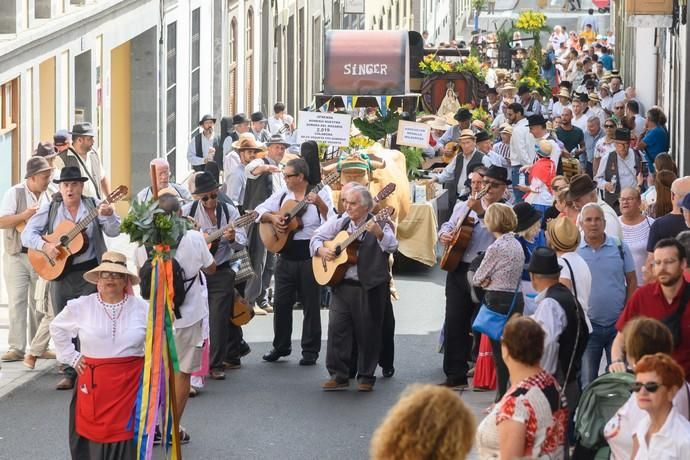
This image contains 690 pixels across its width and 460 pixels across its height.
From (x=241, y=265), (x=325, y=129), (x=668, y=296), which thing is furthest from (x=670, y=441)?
(x=325, y=129)

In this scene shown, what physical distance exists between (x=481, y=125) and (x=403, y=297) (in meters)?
6.95

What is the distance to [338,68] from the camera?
1185 inches

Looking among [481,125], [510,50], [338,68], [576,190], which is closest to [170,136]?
[338,68]

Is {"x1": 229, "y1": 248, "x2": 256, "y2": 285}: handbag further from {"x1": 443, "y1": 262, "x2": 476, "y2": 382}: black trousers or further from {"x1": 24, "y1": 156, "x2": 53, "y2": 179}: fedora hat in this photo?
{"x1": 24, "y1": 156, "x2": 53, "y2": 179}: fedora hat

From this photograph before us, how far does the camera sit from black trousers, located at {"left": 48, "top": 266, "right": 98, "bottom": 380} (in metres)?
13.7

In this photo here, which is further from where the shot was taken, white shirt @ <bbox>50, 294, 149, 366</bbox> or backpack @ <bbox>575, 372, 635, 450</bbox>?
white shirt @ <bbox>50, 294, 149, 366</bbox>

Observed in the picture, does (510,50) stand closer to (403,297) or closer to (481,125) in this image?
(481,125)

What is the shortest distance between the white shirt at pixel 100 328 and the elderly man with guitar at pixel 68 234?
3371 millimetres

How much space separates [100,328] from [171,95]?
64.9 ft

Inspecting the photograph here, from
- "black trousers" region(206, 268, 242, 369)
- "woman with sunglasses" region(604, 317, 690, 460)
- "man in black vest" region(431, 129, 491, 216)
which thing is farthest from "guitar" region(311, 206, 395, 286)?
"man in black vest" region(431, 129, 491, 216)

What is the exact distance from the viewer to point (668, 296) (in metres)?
9.55

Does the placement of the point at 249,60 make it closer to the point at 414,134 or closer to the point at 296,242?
the point at 414,134

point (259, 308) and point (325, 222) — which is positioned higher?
point (325, 222)

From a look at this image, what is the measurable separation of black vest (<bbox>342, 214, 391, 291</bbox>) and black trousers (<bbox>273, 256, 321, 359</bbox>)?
127 centimetres
